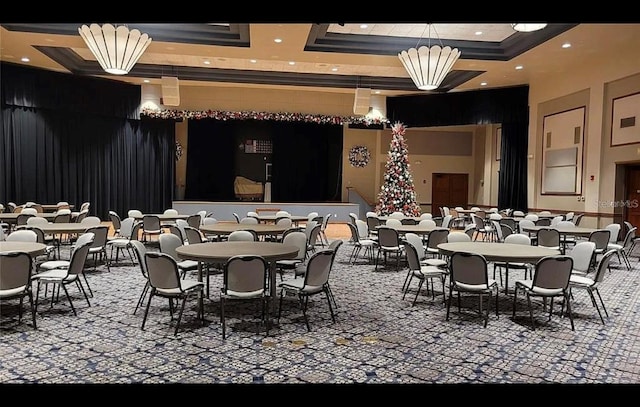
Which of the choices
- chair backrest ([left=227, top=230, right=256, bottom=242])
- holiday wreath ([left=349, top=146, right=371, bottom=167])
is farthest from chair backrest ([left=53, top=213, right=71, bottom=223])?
holiday wreath ([left=349, top=146, right=371, bottom=167])

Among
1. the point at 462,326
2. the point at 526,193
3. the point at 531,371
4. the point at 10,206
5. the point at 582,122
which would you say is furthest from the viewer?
the point at 526,193

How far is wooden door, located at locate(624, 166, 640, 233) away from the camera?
11703 mm

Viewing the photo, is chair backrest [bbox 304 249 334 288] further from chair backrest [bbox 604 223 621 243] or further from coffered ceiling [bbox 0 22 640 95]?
chair backrest [bbox 604 223 621 243]

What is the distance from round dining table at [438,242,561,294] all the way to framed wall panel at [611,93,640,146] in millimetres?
7192

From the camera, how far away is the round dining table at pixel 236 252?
4828 millimetres

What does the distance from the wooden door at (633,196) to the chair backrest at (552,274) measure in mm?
8704

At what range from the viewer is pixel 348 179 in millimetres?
19375

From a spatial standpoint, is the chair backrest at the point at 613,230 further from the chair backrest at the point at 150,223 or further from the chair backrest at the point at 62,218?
the chair backrest at the point at 62,218

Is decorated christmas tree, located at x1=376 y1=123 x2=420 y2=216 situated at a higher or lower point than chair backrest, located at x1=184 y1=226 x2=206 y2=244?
higher

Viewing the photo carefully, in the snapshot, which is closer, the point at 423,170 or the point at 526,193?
the point at 526,193

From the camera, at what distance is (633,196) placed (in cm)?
1180

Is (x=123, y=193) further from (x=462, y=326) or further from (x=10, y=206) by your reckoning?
(x=462, y=326)
